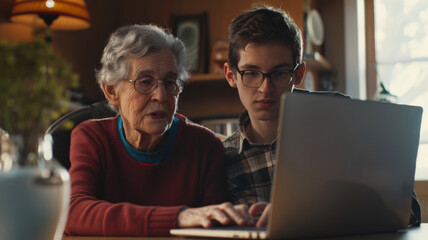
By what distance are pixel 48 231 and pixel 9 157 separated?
0.34 ft

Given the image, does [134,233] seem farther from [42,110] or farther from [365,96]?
[365,96]

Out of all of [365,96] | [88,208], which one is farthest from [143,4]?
[88,208]

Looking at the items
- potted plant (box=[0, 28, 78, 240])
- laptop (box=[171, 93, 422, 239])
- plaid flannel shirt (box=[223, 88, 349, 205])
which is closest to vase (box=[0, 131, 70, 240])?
potted plant (box=[0, 28, 78, 240])

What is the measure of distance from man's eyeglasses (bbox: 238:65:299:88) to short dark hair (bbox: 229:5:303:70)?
73 millimetres

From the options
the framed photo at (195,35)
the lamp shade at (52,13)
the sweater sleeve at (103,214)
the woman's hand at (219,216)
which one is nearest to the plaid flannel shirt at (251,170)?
the sweater sleeve at (103,214)

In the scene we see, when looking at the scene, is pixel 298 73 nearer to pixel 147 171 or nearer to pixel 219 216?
pixel 147 171

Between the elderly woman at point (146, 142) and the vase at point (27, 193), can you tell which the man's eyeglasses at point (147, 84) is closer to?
the elderly woman at point (146, 142)

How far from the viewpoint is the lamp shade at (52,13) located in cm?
267

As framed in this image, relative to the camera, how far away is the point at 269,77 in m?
1.53

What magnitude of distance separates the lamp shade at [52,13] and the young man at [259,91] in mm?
1353

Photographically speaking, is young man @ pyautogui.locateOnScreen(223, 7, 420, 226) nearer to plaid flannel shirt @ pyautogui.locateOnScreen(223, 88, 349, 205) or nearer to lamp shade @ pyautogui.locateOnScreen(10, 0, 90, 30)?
plaid flannel shirt @ pyautogui.locateOnScreen(223, 88, 349, 205)

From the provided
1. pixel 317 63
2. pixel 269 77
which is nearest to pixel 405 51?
pixel 317 63

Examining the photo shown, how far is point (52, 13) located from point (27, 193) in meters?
2.16

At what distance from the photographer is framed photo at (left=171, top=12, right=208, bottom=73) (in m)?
3.45
